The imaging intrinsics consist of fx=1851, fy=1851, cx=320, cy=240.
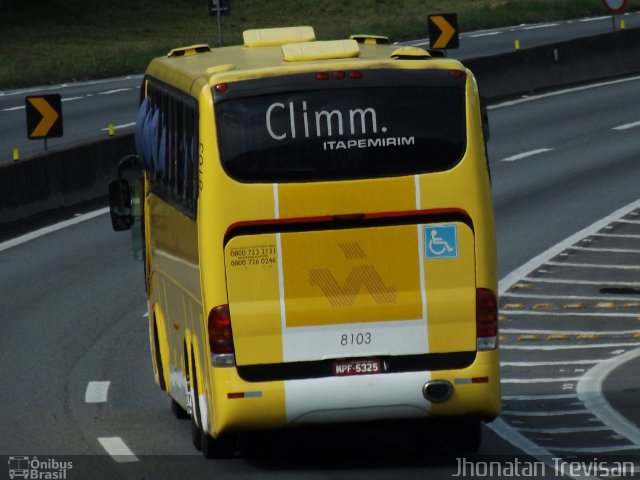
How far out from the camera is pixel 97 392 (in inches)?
660

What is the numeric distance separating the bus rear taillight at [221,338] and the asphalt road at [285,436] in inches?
33.7

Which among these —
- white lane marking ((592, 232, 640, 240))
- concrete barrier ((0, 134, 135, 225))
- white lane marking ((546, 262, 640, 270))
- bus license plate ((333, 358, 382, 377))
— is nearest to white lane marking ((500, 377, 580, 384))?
bus license plate ((333, 358, 382, 377))

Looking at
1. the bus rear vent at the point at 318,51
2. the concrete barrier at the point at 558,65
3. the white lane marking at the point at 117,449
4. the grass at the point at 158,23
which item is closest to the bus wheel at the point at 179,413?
the white lane marking at the point at 117,449

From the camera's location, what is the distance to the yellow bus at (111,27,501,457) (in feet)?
41.8

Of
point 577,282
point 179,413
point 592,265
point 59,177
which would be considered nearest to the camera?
point 179,413

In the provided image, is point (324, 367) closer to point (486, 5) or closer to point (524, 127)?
point (524, 127)

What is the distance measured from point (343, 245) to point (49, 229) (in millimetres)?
15412

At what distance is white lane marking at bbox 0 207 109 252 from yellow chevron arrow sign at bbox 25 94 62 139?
5.68 feet

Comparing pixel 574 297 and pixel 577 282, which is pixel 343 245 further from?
pixel 577 282

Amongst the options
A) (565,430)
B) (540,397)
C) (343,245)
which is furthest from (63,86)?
(343,245)

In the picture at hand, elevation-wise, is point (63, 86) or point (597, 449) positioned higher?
point (597, 449)

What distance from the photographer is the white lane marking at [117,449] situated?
1361 cm

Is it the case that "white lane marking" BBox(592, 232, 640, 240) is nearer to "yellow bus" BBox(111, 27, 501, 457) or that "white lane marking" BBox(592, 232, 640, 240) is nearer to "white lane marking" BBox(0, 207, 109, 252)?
"white lane marking" BBox(0, 207, 109, 252)

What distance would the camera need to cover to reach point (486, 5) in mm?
76375
